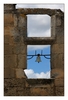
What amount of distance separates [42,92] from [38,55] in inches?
42.5

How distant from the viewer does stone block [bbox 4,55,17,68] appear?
6227 mm

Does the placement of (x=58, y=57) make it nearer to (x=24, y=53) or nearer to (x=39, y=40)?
(x=39, y=40)

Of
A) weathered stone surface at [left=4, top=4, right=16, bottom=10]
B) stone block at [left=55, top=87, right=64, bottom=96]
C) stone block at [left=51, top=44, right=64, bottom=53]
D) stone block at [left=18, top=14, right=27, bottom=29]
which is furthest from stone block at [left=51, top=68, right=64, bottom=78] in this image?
weathered stone surface at [left=4, top=4, right=16, bottom=10]

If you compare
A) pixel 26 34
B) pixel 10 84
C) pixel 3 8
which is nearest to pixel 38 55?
pixel 26 34

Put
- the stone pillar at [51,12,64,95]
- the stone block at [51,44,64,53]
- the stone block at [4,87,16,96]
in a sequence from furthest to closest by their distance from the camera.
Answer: the stone block at [51,44,64,53] < the stone pillar at [51,12,64,95] < the stone block at [4,87,16,96]

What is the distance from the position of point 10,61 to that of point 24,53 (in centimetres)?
47

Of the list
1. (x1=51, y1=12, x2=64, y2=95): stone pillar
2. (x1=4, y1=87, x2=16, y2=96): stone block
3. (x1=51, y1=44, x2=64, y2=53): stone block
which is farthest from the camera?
(x1=51, y1=44, x2=64, y2=53): stone block

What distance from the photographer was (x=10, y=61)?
20.5 ft

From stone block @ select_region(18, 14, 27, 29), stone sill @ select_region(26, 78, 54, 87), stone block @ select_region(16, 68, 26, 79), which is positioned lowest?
stone sill @ select_region(26, 78, 54, 87)

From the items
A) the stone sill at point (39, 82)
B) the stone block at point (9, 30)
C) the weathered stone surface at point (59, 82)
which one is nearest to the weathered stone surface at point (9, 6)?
the stone block at point (9, 30)

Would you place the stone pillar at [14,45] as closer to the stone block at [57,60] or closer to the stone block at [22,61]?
the stone block at [22,61]

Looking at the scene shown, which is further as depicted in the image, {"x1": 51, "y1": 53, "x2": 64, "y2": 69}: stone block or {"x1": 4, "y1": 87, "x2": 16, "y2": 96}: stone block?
{"x1": 51, "y1": 53, "x2": 64, "y2": 69}: stone block

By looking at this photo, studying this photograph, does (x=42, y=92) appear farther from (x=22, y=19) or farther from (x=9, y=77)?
(x=22, y=19)

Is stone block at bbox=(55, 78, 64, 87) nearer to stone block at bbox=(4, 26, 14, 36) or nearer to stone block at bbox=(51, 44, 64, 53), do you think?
stone block at bbox=(51, 44, 64, 53)
